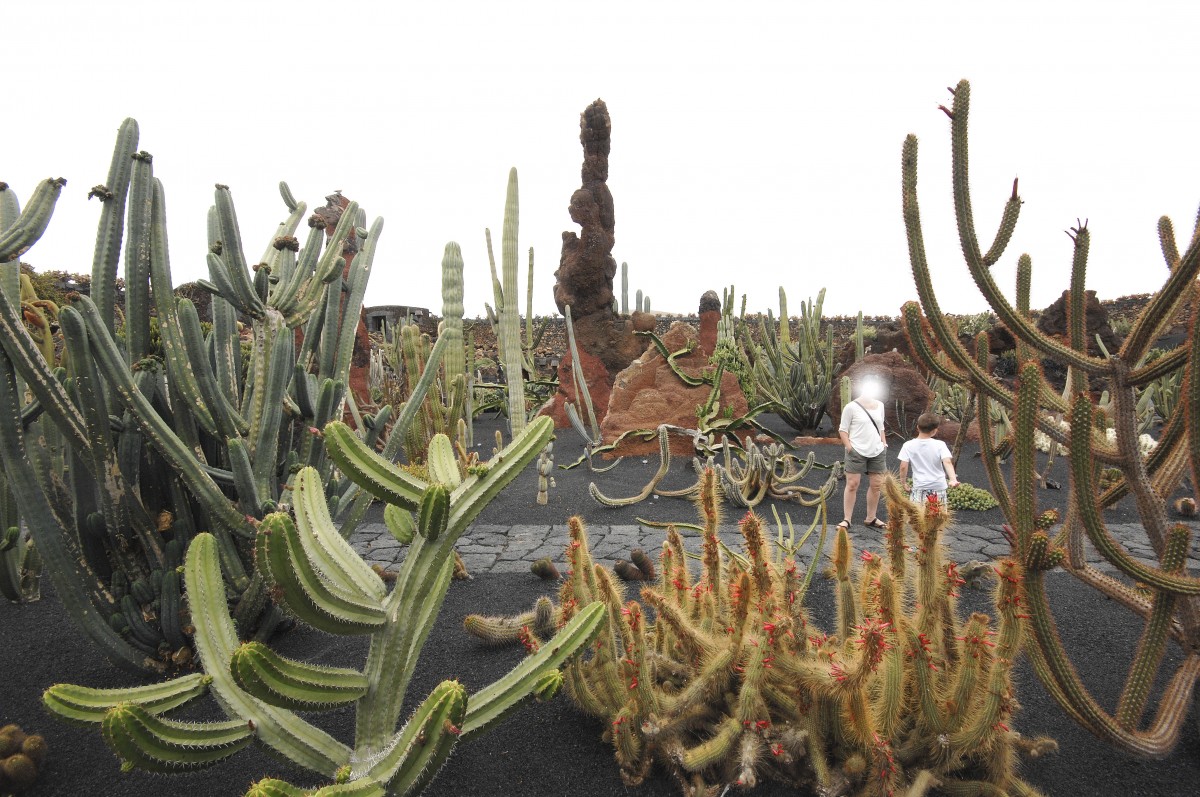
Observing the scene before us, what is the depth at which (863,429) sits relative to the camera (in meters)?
5.09

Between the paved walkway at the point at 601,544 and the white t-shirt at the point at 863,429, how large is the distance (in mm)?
619

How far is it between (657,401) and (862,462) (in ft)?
11.1

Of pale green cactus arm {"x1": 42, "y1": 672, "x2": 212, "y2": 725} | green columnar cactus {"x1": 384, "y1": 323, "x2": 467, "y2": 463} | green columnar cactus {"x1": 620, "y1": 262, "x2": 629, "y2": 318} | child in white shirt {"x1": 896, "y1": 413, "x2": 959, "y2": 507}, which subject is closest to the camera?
pale green cactus arm {"x1": 42, "y1": 672, "x2": 212, "y2": 725}

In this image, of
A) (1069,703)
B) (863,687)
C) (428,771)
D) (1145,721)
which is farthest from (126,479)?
(1145,721)

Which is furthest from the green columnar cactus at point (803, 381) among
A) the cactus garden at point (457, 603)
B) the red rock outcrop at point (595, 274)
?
the cactus garden at point (457, 603)

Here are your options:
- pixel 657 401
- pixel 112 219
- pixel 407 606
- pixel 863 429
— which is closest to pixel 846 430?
pixel 863 429

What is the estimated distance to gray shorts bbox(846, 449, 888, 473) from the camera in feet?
16.6

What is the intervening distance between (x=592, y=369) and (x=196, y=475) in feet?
29.1

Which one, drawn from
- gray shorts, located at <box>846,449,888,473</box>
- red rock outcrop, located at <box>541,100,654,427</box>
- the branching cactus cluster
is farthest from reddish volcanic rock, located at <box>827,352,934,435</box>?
the branching cactus cluster

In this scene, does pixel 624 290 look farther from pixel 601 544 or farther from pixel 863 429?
pixel 601 544

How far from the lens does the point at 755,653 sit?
1861 mm

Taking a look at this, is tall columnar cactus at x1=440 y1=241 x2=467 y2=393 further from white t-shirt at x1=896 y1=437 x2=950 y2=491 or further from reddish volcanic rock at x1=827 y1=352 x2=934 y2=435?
reddish volcanic rock at x1=827 y1=352 x2=934 y2=435

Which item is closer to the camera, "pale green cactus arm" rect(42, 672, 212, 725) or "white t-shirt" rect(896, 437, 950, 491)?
"pale green cactus arm" rect(42, 672, 212, 725)

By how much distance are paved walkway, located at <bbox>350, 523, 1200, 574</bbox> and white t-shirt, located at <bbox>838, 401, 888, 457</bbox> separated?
619 millimetres
